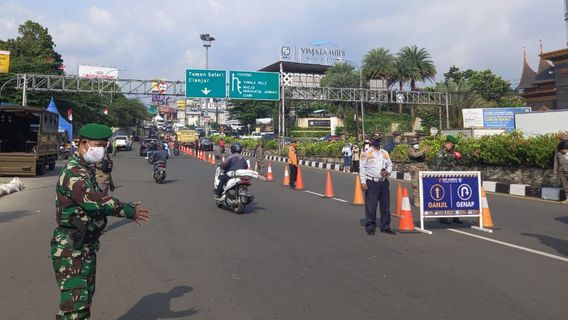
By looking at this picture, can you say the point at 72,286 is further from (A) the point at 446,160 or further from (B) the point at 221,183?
(A) the point at 446,160

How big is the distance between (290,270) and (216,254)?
1380 mm

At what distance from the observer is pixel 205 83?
3800 centimetres

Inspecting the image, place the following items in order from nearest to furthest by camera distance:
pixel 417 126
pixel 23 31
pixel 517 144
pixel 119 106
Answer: pixel 517 144 < pixel 23 31 < pixel 417 126 < pixel 119 106

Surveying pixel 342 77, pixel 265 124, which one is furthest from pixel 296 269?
pixel 265 124

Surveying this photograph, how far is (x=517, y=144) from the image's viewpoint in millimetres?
15812

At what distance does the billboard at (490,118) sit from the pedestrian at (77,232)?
46109mm

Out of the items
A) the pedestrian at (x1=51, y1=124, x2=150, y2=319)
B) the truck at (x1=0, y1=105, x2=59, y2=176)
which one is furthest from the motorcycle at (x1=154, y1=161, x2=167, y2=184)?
the pedestrian at (x1=51, y1=124, x2=150, y2=319)

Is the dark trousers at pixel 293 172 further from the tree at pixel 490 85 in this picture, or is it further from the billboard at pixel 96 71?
the billboard at pixel 96 71

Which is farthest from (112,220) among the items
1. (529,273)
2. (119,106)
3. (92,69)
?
A: (119,106)

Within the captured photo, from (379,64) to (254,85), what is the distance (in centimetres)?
3096

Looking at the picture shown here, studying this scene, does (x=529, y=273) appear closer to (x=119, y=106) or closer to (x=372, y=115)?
(x=372, y=115)

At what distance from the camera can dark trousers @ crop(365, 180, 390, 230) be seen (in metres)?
8.55

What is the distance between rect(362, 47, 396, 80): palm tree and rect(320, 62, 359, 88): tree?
5.71 meters

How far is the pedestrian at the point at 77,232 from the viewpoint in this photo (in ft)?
11.1
